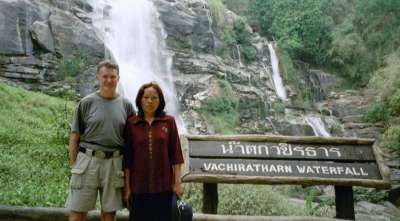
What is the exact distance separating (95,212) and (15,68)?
11471 millimetres

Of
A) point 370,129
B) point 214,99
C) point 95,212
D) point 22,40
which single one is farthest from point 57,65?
point 370,129

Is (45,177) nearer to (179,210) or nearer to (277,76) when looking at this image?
(179,210)

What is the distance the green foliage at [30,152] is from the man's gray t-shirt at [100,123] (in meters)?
2.08

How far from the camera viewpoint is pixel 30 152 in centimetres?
819

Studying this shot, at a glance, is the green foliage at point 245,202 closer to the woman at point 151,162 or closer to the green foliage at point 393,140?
the woman at point 151,162

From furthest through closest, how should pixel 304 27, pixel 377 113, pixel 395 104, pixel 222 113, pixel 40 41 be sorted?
pixel 304 27
pixel 377 113
pixel 222 113
pixel 395 104
pixel 40 41

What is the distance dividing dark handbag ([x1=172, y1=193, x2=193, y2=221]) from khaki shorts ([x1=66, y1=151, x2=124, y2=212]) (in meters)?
0.43

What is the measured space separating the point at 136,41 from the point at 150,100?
1602cm

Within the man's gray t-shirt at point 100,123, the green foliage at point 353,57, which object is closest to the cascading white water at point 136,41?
the green foliage at point 353,57

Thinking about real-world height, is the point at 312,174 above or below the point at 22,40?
below

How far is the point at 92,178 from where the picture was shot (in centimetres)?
307

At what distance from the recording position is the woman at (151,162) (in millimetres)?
2994

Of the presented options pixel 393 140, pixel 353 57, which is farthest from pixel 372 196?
pixel 353 57

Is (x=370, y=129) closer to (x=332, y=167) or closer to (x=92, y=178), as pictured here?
(x=332, y=167)
